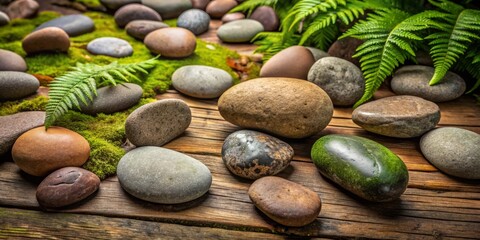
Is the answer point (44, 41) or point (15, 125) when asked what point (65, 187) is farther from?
point (44, 41)

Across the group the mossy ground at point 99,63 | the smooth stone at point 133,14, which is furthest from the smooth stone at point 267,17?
the smooth stone at point 133,14

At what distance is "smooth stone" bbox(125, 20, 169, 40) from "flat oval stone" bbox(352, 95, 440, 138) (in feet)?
7.50

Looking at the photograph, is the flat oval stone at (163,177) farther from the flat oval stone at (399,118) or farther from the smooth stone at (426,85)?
the smooth stone at (426,85)

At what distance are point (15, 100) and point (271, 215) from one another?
2080 millimetres

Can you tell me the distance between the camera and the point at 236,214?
73.7 inches

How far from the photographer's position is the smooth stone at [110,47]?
136 inches

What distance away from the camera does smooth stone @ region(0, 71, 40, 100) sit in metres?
2.59

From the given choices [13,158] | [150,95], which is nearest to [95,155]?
[13,158]

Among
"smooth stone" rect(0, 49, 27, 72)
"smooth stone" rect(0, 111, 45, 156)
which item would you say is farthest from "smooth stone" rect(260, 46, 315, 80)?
"smooth stone" rect(0, 49, 27, 72)

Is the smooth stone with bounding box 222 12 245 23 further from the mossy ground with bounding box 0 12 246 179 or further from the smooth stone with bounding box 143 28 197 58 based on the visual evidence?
the smooth stone with bounding box 143 28 197 58

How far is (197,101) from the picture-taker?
2938 millimetres

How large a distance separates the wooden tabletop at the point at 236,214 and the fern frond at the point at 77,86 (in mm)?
398

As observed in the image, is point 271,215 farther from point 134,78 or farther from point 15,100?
point 15,100

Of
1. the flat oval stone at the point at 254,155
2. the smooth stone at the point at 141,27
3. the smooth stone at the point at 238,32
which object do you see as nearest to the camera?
the flat oval stone at the point at 254,155
